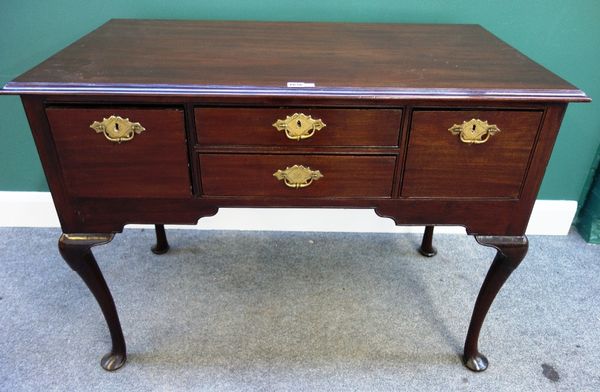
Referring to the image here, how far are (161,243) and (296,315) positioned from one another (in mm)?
565

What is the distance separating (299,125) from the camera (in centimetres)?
86

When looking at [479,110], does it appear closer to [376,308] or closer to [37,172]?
[376,308]

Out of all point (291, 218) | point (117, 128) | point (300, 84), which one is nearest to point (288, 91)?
point (300, 84)

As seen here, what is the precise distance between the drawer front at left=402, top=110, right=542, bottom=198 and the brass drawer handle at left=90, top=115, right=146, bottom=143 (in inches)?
20.9

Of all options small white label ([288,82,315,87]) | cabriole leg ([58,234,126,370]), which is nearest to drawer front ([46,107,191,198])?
cabriole leg ([58,234,126,370])

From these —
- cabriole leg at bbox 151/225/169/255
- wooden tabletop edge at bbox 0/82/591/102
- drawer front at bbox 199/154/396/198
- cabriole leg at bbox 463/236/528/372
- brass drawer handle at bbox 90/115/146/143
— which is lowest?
cabriole leg at bbox 151/225/169/255

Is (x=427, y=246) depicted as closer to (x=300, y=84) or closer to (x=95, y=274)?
(x=300, y=84)

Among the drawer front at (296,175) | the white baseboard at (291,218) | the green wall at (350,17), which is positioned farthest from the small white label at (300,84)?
the white baseboard at (291,218)

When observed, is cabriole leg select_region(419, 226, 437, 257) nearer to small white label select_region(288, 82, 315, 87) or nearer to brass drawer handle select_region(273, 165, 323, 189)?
brass drawer handle select_region(273, 165, 323, 189)

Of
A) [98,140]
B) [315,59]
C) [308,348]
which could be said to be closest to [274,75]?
[315,59]

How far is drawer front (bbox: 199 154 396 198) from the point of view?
35.4 inches

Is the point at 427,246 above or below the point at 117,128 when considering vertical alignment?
below

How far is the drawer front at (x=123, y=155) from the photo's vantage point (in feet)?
2.78

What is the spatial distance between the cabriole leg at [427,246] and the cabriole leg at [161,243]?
0.92 meters
